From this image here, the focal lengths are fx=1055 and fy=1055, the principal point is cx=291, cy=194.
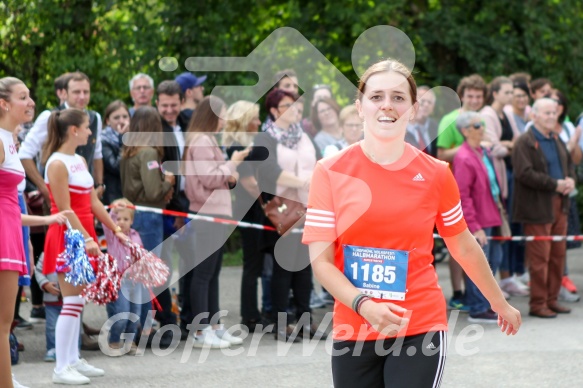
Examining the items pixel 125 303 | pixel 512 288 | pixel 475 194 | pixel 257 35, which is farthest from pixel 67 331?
pixel 257 35

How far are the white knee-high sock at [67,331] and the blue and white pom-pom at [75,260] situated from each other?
0.16 metres

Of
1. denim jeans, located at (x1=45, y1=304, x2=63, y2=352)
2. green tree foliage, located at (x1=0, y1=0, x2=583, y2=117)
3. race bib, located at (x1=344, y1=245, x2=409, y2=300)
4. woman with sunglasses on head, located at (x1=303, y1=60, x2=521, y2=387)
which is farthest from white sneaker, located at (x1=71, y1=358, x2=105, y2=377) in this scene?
green tree foliage, located at (x1=0, y1=0, x2=583, y2=117)

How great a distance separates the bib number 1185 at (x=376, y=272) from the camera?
419 cm

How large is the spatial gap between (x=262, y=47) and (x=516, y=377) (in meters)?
8.90

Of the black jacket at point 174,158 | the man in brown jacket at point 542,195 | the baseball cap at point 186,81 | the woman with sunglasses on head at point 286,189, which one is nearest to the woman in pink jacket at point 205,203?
the black jacket at point 174,158

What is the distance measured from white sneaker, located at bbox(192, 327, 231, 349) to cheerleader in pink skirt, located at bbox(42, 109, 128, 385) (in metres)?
1.28

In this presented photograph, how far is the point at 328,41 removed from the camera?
1655cm

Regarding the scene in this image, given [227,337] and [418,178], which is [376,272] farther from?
[227,337]

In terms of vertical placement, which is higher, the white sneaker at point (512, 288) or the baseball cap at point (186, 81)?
the baseball cap at point (186, 81)

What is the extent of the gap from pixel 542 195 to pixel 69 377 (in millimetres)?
5289

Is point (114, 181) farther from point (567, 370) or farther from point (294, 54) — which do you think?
point (294, 54)

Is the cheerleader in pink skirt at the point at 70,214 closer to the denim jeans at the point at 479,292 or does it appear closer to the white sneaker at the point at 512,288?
the denim jeans at the point at 479,292

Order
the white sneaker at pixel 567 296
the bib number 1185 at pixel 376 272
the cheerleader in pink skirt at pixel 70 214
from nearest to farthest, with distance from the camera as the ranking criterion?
the bib number 1185 at pixel 376 272 < the cheerleader in pink skirt at pixel 70 214 < the white sneaker at pixel 567 296

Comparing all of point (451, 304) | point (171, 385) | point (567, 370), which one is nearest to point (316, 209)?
point (171, 385)
